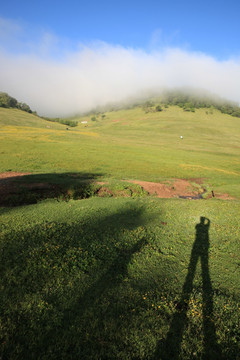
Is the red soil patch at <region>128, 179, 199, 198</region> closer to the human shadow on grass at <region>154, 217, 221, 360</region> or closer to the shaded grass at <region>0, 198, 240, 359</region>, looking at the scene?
the shaded grass at <region>0, 198, 240, 359</region>

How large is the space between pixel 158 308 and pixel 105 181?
19.7m

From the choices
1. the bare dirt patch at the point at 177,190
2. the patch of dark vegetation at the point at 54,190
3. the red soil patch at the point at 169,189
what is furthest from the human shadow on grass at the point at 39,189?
the bare dirt patch at the point at 177,190

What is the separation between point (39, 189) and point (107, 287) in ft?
53.4


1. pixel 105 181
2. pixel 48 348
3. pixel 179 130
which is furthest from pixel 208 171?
pixel 179 130

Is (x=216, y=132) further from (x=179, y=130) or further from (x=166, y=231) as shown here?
(x=166, y=231)

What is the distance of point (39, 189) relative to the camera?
20.8 meters

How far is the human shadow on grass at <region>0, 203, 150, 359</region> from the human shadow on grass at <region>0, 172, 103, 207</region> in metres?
8.14

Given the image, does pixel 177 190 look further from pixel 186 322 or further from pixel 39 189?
pixel 186 322

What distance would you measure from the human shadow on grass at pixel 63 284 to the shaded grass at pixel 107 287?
3 centimetres

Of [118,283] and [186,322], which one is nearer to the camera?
[186,322]

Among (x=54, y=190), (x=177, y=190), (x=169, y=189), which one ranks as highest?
(x=54, y=190)

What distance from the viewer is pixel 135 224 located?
41.9ft

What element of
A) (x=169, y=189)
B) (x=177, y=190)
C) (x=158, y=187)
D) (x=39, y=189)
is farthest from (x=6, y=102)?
(x=177, y=190)

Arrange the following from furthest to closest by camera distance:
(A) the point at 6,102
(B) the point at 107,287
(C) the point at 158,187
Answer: (A) the point at 6,102
(C) the point at 158,187
(B) the point at 107,287
